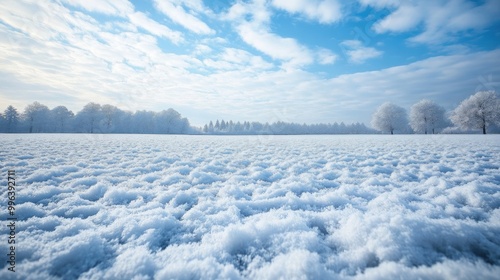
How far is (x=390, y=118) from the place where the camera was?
194 feet

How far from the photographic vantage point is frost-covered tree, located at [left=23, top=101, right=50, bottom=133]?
67.9m

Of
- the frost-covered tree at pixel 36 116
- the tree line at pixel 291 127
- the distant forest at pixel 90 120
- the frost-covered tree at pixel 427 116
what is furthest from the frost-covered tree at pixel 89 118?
the frost-covered tree at pixel 427 116

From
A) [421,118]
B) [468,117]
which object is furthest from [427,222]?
[421,118]

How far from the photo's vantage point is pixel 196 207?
346 cm

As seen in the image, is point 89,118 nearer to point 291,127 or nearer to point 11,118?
point 11,118

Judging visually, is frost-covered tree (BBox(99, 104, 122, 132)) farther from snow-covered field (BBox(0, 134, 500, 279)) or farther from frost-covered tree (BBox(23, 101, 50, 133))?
snow-covered field (BBox(0, 134, 500, 279))

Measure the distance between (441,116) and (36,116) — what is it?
126857mm

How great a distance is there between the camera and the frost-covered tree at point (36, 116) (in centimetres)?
6788

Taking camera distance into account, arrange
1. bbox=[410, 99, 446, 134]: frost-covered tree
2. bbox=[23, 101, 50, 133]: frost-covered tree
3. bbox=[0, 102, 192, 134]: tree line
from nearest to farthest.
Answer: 1. bbox=[410, 99, 446, 134]: frost-covered tree
2. bbox=[0, 102, 192, 134]: tree line
3. bbox=[23, 101, 50, 133]: frost-covered tree

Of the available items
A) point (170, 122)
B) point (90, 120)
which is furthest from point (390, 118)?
point (90, 120)

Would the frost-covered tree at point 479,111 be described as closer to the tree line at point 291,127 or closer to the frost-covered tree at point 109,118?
the tree line at point 291,127

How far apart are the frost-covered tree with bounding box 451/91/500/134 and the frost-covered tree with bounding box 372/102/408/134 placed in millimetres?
13755

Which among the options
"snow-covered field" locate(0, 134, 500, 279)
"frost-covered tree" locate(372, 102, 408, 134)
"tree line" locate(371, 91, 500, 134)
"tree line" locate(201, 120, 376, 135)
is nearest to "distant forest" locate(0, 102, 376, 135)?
"tree line" locate(201, 120, 376, 135)

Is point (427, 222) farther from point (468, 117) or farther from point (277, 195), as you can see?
point (468, 117)
